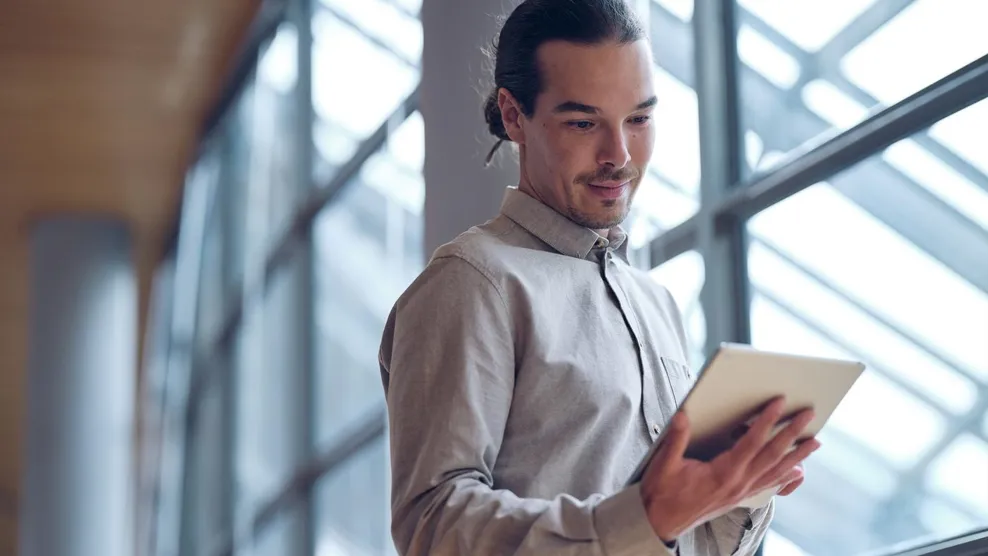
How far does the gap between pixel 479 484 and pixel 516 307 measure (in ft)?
1.01

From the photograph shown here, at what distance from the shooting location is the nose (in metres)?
2.01

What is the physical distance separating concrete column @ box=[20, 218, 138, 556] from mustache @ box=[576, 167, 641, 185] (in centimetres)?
978

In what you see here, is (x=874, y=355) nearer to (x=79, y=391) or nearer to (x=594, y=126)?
(x=594, y=126)

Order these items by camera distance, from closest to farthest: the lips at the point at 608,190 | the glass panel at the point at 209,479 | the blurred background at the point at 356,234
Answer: the lips at the point at 608,190
the blurred background at the point at 356,234
the glass panel at the point at 209,479

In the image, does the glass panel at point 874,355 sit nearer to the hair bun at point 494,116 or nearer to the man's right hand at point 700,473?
the hair bun at point 494,116

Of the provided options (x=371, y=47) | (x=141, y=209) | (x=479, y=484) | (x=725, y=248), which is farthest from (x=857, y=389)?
(x=141, y=209)

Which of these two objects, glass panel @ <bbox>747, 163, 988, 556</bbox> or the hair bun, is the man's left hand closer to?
the hair bun

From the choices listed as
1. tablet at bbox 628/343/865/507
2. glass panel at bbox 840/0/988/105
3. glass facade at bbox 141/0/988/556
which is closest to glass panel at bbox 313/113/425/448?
glass facade at bbox 141/0/988/556

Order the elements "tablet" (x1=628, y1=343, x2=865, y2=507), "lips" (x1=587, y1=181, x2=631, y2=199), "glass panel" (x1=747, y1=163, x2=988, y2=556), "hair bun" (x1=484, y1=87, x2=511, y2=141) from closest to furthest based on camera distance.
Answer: "tablet" (x1=628, y1=343, x2=865, y2=507) < "lips" (x1=587, y1=181, x2=631, y2=199) < "hair bun" (x1=484, y1=87, x2=511, y2=141) < "glass panel" (x1=747, y1=163, x2=988, y2=556)

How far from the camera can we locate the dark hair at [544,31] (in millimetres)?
2086

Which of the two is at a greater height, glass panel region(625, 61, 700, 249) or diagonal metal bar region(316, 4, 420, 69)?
diagonal metal bar region(316, 4, 420, 69)

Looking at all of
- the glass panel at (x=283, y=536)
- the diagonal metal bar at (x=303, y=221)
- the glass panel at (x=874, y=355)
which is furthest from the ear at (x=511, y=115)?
the glass panel at (x=283, y=536)

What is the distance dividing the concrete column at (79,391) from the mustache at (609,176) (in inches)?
385

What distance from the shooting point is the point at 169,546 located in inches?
479
